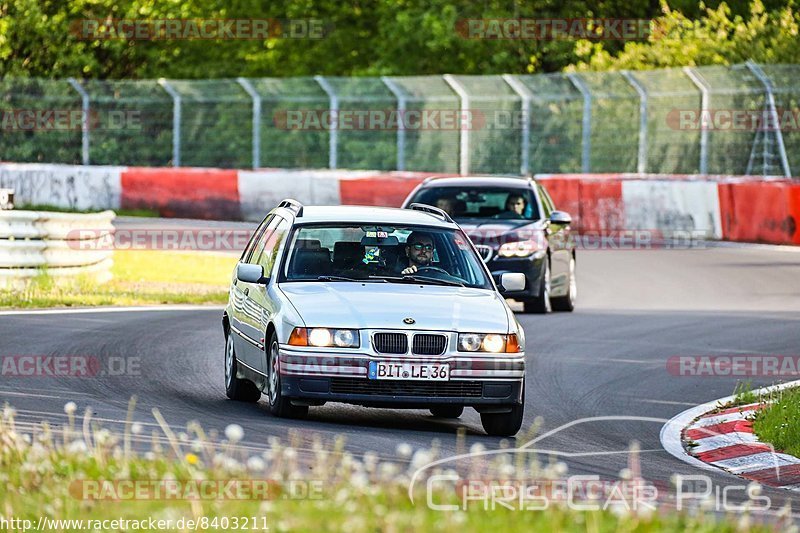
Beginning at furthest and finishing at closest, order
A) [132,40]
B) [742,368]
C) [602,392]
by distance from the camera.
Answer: [132,40] < [742,368] < [602,392]

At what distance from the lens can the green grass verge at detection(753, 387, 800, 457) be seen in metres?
11.7

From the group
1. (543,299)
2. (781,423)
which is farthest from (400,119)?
(781,423)

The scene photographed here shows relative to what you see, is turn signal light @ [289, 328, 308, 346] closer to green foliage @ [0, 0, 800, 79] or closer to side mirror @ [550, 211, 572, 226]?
side mirror @ [550, 211, 572, 226]

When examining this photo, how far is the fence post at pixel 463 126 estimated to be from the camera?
3647 cm

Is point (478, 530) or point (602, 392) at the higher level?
point (478, 530)

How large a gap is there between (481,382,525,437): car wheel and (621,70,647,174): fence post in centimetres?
2307

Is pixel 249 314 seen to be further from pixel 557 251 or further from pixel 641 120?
pixel 641 120

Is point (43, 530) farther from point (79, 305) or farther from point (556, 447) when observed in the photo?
point (79, 305)

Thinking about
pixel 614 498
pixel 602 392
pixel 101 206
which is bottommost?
pixel 101 206

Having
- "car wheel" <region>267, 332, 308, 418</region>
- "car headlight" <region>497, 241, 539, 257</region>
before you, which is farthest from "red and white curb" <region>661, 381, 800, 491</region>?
"car headlight" <region>497, 241, 539, 257</region>

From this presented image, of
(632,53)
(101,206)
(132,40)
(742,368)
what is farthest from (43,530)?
(132,40)

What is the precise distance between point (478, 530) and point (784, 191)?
23.3 meters

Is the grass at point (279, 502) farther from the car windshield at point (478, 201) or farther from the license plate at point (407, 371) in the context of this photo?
the car windshield at point (478, 201)

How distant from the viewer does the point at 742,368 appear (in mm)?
15914
